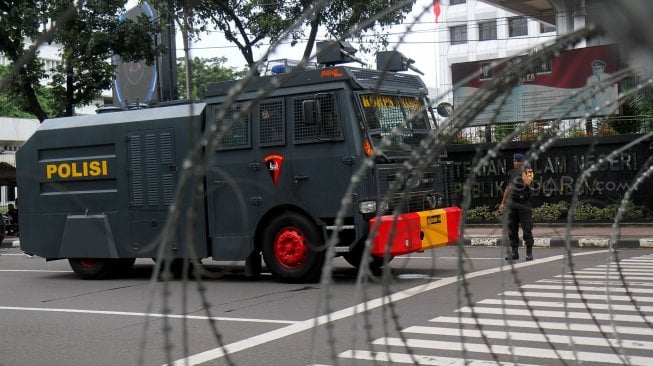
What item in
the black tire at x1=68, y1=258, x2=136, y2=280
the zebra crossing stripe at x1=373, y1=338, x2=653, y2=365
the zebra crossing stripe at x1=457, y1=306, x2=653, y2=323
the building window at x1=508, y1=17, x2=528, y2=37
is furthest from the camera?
the building window at x1=508, y1=17, x2=528, y2=37

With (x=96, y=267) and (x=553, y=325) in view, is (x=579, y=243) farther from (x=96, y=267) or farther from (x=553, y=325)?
(x=96, y=267)

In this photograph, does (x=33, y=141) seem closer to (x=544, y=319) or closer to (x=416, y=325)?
(x=416, y=325)

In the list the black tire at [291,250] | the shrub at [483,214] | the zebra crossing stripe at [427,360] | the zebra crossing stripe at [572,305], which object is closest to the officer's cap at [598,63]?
the shrub at [483,214]

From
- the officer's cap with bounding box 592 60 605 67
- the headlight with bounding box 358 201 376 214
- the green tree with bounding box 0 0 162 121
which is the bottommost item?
the headlight with bounding box 358 201 376 214

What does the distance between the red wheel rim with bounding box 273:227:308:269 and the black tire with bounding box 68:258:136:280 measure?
3187mm

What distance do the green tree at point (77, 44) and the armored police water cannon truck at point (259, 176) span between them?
4620 millimetres

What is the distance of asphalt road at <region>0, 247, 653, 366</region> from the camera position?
6156 millimetres

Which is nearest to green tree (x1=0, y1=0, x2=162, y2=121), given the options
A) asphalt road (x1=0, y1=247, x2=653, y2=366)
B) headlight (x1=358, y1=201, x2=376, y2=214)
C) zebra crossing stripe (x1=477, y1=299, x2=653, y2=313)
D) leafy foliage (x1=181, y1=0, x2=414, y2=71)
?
leafy foliage (x1=181, y1=0, x2=414, y2=71)

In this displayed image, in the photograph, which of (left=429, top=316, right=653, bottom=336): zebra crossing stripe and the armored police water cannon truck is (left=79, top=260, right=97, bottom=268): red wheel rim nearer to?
the armored police water cannon truck

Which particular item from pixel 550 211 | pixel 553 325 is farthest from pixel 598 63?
pixel 553 325

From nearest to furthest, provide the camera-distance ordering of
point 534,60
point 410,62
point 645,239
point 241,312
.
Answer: point 534,60 < point 241,312 < point 410,62 < point 645,239

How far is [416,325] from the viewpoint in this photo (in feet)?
23.8

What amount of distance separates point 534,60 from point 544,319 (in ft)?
18.7

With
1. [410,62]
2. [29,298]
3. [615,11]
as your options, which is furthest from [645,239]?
[615,11]
